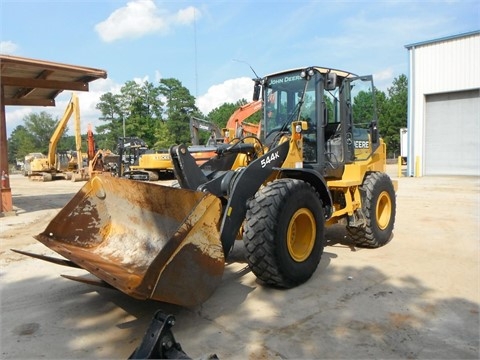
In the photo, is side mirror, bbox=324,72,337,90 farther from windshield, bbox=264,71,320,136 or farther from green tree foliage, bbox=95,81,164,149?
green tree foliage, bbox=95,81,164,149

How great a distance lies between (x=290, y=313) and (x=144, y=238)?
1803 mm

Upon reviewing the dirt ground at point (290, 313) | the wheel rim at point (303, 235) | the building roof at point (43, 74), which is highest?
the building roof at point (43, 74)

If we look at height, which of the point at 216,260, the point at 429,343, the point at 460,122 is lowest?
the point at 429,343

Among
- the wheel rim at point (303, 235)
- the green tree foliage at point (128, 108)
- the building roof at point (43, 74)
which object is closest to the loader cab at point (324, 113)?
the wheel rim at point (303, 235)

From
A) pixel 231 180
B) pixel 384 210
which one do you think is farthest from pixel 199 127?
pixel 231 180

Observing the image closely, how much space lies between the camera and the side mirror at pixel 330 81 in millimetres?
5543

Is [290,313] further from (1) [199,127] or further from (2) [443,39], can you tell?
(2) [443,39]

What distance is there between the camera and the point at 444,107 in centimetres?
2053

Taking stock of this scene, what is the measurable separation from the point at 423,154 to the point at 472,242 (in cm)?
1559

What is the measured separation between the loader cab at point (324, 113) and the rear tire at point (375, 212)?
0.46 m

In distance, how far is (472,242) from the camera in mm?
Result: 6621

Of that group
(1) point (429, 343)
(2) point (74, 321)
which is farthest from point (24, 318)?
(1) point (429, 343)

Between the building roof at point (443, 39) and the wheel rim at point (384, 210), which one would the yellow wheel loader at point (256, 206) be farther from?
the building roof at point (443, 39)

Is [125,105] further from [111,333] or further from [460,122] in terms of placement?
[111,333]
